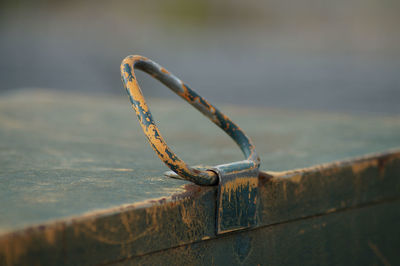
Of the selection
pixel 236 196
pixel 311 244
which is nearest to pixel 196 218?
pixel 236 196

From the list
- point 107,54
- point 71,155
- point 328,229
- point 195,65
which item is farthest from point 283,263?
point 107,54

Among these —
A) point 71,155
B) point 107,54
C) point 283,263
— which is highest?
point 107,54

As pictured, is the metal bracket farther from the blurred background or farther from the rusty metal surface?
the blurred background

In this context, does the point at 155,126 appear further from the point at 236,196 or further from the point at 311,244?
the point at 311,244

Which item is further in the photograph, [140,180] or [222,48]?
[222,48]

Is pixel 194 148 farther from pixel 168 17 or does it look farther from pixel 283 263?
pixel 168 17

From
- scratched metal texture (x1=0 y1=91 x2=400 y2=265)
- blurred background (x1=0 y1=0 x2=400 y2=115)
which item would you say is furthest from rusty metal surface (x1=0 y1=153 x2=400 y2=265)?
blurred background (x1=0 y1=0 x2=400 y2=115)
